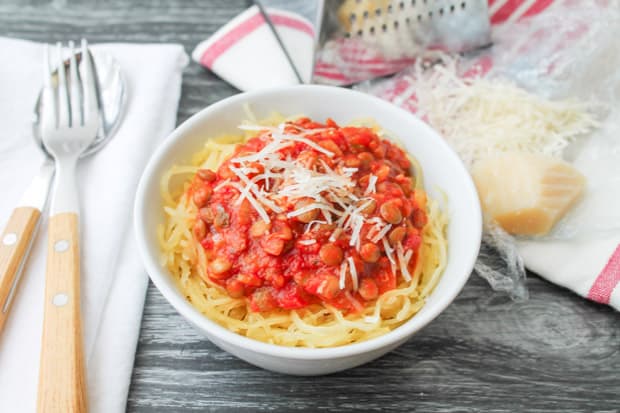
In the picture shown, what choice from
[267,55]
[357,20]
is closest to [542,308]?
[357,20]

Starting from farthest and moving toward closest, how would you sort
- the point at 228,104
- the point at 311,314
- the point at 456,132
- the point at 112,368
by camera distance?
1. the point at 456,132
2. the point at 228,104
3. the point at 112,368
4. the point at 311,314

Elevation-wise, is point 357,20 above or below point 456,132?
above

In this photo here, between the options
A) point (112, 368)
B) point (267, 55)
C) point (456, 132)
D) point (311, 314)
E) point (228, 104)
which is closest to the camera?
point (311, 314)

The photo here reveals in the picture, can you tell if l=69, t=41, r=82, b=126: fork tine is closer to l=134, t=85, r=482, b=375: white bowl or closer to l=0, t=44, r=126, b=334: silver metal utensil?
l=0, t=44, r=126, b=334: silver metal utensil

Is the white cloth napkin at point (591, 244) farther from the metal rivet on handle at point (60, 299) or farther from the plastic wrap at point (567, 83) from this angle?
the metal rivet on handle at point (60, 299)

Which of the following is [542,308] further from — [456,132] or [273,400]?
[273,400]

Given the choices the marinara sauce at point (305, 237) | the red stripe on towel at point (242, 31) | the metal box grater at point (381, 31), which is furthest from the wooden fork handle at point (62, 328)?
the metal box grater at point (381, 31)
